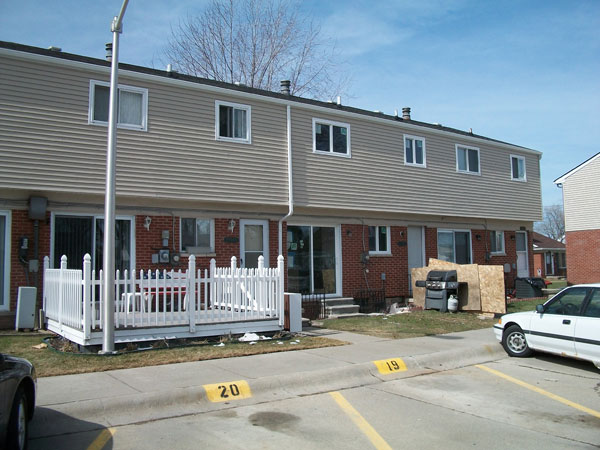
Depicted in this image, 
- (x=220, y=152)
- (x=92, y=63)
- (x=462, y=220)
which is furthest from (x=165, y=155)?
(x=462, y=220)

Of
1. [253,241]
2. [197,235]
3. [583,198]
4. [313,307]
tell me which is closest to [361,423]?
[197,235]

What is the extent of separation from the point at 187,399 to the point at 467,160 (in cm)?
1669

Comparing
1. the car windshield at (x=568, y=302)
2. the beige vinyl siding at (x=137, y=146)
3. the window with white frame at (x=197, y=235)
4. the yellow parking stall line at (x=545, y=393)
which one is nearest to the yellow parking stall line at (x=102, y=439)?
the yellow parking stall line at (x=545, y=393)

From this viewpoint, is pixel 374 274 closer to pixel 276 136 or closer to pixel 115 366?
pixel 276 136

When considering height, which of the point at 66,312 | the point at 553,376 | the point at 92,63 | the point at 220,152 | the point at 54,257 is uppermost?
the point at 92,63

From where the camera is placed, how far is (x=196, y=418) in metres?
6.72

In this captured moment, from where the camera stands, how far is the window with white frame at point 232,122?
15.2 meters

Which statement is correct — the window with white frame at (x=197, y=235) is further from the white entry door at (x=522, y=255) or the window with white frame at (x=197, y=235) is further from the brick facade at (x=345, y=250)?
the white entry door at (x=522, y=255)

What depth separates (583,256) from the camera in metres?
30.8

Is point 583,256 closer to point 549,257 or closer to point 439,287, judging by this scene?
point 439,287

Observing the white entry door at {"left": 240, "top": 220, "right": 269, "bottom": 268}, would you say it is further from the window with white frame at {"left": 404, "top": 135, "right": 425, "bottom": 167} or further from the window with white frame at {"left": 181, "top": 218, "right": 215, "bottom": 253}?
the window with white frame at {"left": 404, "top": 135, "right": 425, "bottom": 167}

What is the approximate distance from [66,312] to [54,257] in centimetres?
310

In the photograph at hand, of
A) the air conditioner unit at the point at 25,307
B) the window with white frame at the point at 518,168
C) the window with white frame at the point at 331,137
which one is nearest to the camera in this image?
the air conditioner unit at the point at 25,307

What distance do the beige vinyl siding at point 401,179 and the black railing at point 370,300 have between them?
8.82ft
